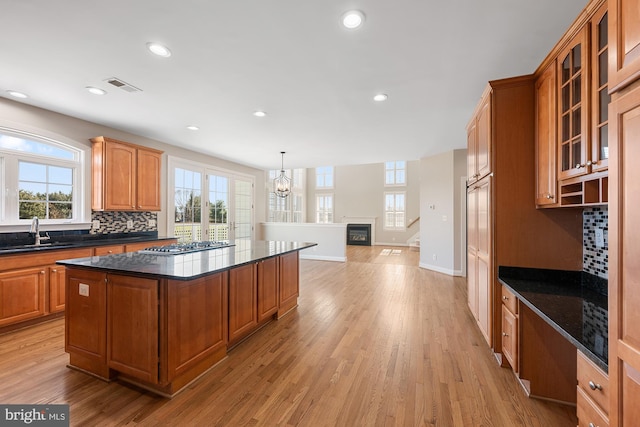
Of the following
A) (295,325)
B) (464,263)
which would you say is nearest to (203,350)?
(295,325)

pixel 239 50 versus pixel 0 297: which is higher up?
pixel 239 50

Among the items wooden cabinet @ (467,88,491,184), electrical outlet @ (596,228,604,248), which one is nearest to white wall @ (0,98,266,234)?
wooden cabinet @ (467,88,491,184)

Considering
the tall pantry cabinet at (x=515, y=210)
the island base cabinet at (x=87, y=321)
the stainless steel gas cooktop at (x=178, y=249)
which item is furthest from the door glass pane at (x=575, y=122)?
the island base cabinet at (x=87, y=321)

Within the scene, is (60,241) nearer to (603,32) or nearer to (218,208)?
(218,208)

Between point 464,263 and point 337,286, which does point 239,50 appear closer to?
point 337,286

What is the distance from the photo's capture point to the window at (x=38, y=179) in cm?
324

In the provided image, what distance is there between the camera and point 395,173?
449 inches

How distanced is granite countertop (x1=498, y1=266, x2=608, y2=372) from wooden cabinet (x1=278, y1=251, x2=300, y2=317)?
7.35 ft

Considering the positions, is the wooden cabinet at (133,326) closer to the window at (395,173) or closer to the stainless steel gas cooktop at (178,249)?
the stainless steel gas cooktop at (178,249)

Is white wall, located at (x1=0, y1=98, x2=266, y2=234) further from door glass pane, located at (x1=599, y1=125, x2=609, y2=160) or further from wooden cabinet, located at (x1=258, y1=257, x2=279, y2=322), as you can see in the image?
door glass pane, located at (x1=599, y1=125, x2=609, y2=160)

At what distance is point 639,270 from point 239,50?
2.63 m

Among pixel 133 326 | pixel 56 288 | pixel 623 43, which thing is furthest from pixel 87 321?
pixel 623 43

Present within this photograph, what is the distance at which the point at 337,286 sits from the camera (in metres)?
4.78

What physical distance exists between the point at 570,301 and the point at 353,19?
2290mm
